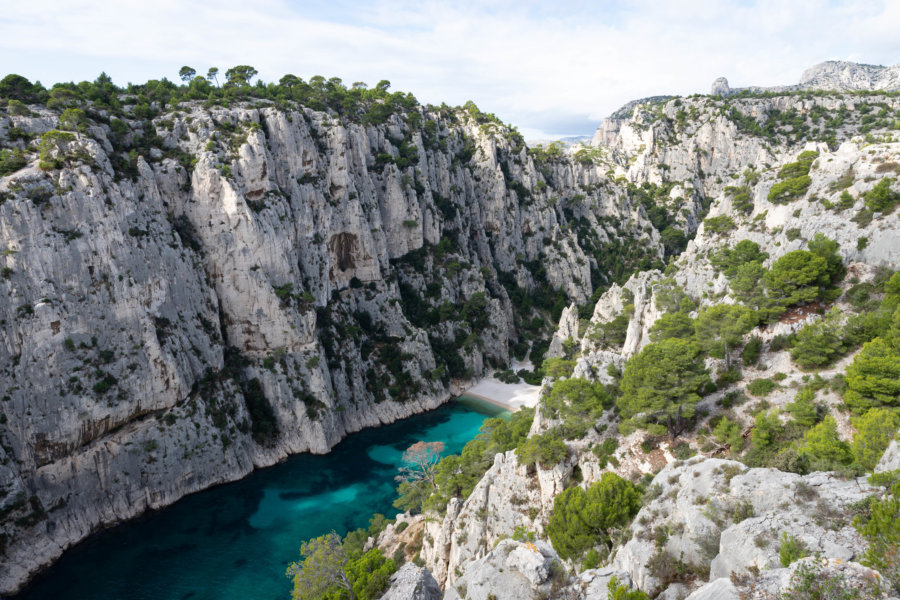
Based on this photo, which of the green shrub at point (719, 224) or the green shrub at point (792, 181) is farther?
the green shrub at point (719, 224)

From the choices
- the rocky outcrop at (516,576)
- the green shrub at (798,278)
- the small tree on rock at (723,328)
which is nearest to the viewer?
the rocky outcrop at (516,576)

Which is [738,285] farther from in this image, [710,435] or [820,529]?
[820,529]

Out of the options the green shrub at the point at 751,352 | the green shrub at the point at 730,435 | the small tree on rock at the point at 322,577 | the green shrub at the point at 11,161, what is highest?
the green shrub at the point at 11,161

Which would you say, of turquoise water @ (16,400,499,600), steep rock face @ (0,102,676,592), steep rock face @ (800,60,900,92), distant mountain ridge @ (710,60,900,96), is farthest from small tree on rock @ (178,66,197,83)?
steep rock face @ (800,60,900,92)

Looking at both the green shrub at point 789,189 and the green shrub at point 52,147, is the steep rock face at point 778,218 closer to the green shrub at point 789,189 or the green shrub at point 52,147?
the green shrub at point 789,189

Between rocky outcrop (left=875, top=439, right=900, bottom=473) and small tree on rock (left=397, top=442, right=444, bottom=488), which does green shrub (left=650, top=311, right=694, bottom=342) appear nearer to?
rocky outcrop (left=875, top=439, right=900, bottom=473)

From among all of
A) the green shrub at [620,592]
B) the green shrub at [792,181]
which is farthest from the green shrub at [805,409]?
the green shrub at [792,181]

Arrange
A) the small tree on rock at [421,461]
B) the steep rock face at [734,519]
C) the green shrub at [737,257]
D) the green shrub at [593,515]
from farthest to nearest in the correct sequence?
the small tree on rock at [421,461], the green shrub at [737,257], the green shrub at [593,515], the steep rock face at [734,519]
